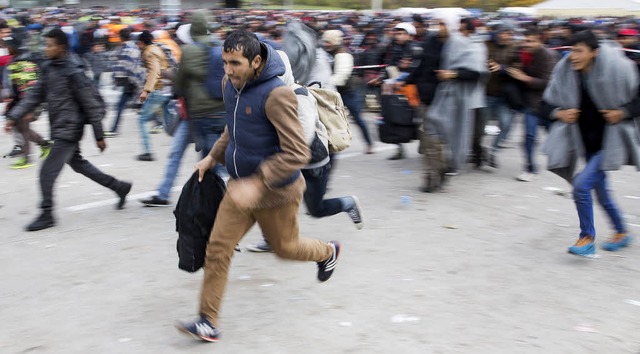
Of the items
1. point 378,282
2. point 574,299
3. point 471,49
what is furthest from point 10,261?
point 471,49

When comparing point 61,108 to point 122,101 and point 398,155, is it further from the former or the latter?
point 122,101

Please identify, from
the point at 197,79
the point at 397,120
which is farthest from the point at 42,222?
the point at 397,120

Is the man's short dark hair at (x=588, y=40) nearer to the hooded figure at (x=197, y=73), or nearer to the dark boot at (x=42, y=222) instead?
the hooded figure at (x=197, y=73)

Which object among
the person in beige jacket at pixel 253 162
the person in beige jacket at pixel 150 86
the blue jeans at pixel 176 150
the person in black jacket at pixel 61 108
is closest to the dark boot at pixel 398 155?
the person in beige jacket at pixel 150 86

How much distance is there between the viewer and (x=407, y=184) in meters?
7.75

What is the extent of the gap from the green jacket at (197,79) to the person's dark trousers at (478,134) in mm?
3115

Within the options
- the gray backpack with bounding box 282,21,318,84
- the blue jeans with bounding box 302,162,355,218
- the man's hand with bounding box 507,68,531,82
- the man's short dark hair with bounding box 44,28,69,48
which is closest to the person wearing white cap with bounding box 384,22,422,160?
the man's hand with bounding box 507,68,531,82

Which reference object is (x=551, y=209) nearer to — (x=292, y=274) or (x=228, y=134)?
(x=292, y=274)

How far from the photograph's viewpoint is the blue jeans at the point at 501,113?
27.4 ft

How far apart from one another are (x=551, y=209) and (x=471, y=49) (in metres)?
1.75

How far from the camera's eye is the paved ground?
4074 millimetres

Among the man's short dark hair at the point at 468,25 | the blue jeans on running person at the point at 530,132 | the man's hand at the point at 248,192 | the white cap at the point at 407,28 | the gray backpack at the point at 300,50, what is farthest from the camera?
the white cap at the point at 407,28

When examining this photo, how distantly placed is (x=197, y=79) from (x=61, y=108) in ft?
3.81

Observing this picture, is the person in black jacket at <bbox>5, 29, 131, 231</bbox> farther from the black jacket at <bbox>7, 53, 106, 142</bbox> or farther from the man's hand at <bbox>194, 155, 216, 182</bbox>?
the man's hand at <bbox>194, 155, 216, 182</bbox>
